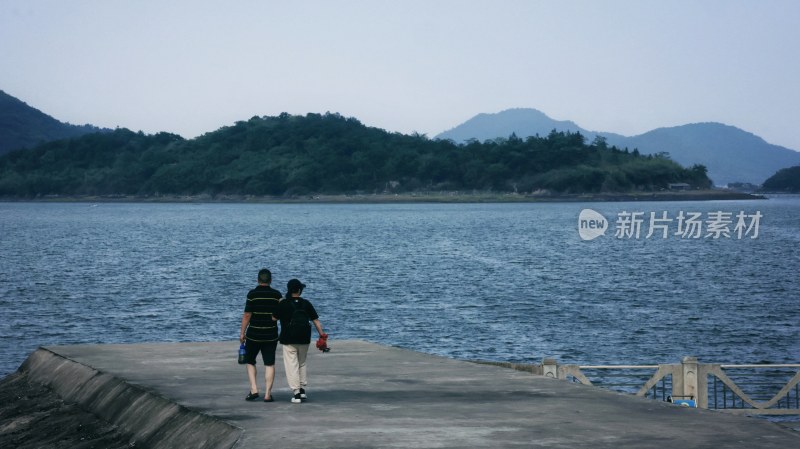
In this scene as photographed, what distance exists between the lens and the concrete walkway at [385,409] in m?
14.5

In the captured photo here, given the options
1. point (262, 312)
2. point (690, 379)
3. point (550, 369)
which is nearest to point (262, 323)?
point (262, 312)

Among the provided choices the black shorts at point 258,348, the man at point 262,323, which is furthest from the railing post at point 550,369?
the black shorts at point 258,348

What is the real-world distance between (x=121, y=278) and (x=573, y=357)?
186 ft

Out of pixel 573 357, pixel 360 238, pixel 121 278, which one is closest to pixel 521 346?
pixel 573 357

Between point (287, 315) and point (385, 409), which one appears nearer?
point (287, 315)

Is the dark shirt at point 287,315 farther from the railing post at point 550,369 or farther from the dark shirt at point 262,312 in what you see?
the railing post at point 550,369

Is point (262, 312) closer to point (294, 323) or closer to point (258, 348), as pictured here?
point (294, 323)

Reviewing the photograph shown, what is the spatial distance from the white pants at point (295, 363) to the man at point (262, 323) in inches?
9.7

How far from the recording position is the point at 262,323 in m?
16.9

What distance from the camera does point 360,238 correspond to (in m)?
183

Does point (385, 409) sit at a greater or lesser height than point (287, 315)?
lesser

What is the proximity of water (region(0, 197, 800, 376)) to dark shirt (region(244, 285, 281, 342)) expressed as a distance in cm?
2696

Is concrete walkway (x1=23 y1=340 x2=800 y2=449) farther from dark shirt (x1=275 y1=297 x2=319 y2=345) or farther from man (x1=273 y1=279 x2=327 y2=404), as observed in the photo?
dark shirt (x1=275 y1=297 x2=319 y2=345)

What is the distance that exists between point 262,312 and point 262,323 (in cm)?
26
